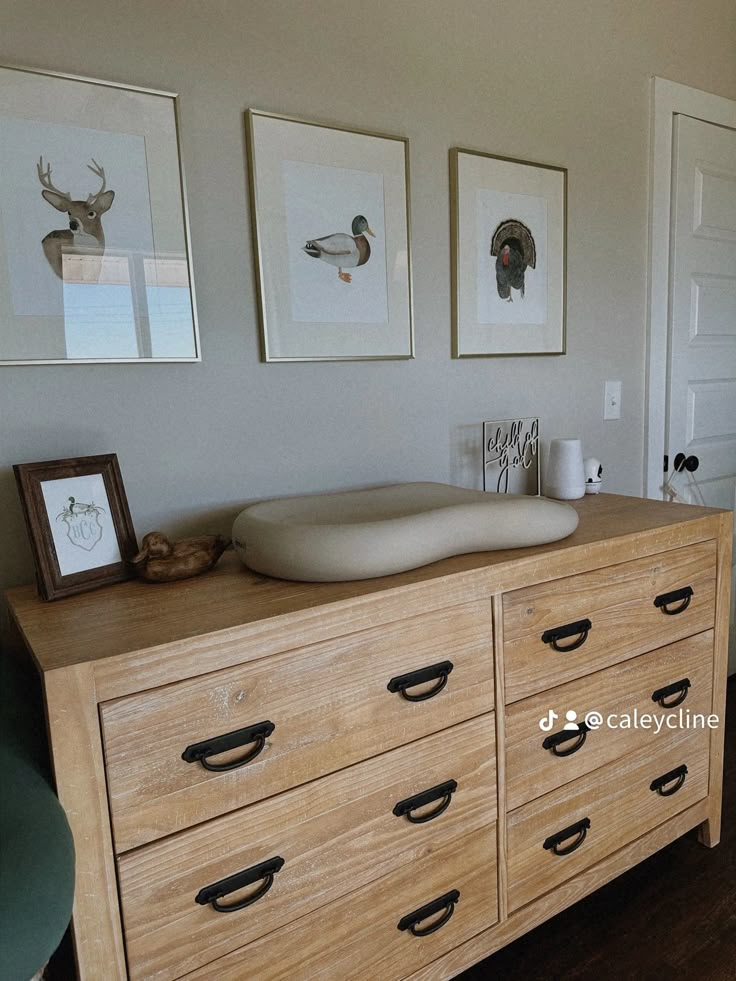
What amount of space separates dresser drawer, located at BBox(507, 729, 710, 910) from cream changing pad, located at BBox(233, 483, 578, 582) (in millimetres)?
549

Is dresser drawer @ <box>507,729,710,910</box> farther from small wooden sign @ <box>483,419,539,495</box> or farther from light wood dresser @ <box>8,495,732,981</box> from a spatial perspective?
small wooden sign @ <box>483,419,539,495</box>

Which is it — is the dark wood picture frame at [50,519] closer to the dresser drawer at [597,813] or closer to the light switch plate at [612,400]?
the dresser drawer at [597,813]

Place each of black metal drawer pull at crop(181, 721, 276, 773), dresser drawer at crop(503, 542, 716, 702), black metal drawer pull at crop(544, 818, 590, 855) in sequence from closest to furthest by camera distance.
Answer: black metal drawer pull at crop(181, 721, 276, 773), dresser drawer at crop(503, 542, 716, 702), black metal drawer pull at crop(544, 818, 590, 855)

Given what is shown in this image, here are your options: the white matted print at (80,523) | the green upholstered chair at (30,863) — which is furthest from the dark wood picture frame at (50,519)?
the green upholstered chair at (30,863)

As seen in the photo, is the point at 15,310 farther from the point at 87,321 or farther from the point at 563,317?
the point at 563,317

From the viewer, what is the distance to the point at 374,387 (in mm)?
1626

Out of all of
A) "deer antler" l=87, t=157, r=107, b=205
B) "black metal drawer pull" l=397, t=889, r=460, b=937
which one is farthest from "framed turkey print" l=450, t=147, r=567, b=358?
"black metal drawer pull" l=397, t=889, r=460, b=937

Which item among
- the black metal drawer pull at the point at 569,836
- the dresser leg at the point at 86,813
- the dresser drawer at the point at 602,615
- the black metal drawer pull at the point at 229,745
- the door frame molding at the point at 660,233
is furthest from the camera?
the door frame molding at the point at 660,233

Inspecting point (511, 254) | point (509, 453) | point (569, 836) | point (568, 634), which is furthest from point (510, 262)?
point (569, 836)

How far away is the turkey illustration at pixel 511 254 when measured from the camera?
1774 millimetres

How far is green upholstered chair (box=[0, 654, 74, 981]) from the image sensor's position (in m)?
0.63

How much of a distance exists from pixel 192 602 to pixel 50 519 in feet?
0.93

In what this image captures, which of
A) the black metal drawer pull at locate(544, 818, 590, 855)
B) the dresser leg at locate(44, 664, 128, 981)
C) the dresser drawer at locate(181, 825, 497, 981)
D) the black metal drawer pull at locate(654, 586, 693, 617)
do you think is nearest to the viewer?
the dresser leg at locate(44, 664, 128, 981)

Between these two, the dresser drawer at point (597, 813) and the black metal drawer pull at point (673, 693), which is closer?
the dresser drawer at point (597, 813)
